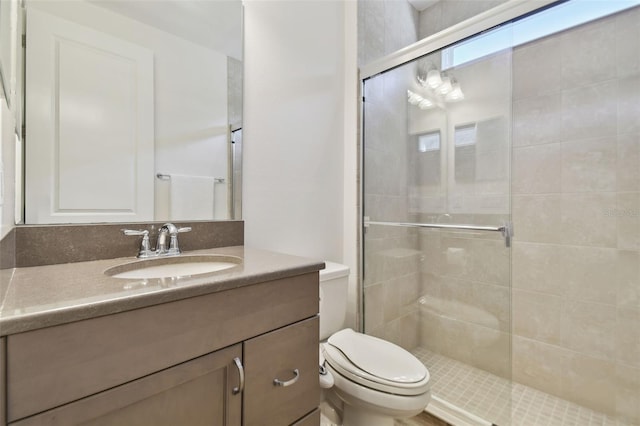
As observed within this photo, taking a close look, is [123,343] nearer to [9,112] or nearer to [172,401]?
[172,401]

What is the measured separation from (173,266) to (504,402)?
176 centimetres

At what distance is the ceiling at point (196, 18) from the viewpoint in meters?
1.03

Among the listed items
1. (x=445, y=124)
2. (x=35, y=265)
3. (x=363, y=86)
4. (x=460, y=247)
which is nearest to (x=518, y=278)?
(x=460, y=247)

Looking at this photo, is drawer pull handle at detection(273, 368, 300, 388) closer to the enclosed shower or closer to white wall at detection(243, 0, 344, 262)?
white wall at detection(243, 0, 344, 262)

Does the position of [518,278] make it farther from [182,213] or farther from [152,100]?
[152,100]

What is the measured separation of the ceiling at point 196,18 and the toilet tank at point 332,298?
1.07 m

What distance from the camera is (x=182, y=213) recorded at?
1110 mm

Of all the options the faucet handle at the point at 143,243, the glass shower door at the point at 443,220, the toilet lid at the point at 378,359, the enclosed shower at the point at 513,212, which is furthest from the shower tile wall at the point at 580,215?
the faucet handle at the point at 143,243

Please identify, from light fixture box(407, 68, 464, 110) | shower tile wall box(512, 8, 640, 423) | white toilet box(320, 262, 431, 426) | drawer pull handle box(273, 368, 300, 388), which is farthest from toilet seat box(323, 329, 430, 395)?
light fixture box(407, 68, 464, 110)

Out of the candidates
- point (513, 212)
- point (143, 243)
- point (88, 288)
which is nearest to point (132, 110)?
point (143, 243)

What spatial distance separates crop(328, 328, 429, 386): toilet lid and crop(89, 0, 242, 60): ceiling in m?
1.37

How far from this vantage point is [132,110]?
101 centimetres

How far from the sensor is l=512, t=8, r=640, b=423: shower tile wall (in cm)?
149

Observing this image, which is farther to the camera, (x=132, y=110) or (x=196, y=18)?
(x=196, y=18)
